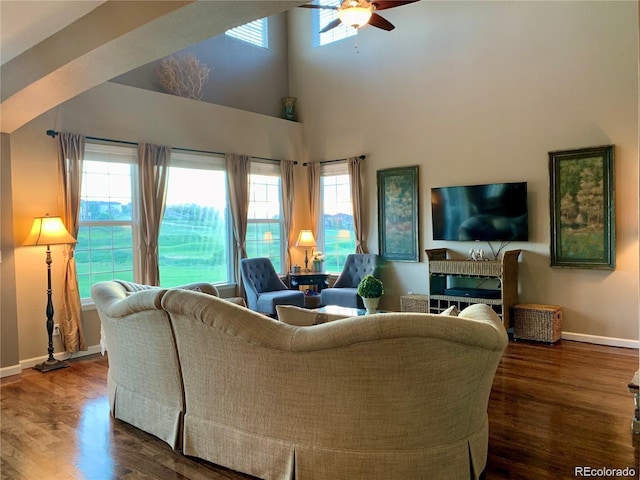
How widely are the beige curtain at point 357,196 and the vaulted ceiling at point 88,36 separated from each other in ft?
13.8

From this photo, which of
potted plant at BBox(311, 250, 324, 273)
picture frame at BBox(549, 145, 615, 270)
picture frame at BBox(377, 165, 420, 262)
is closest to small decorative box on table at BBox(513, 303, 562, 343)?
picture frame at BBox(549, 145, 615, 270)

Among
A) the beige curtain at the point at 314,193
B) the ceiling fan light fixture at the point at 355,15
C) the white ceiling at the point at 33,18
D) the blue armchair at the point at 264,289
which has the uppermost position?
the ceiling fan light fixture at the point at 355,15

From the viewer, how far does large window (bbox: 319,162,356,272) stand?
24.2 ft

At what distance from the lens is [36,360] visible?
4730 millimetres

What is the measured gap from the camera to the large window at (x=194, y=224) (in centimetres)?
607

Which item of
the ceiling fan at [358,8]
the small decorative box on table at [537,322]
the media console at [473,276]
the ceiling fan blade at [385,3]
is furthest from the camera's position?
the media console at [473,276]

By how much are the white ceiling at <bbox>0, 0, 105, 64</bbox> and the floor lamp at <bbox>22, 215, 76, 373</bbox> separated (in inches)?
65.9

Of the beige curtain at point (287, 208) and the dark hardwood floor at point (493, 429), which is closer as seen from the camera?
the dark hardwood floor at point (493, 429)

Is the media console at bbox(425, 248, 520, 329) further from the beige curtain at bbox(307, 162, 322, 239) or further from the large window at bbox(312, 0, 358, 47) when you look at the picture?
the large window at bbox(312, 0, 358, 47)

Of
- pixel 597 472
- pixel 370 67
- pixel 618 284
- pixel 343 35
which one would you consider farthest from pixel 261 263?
pixel 597 472

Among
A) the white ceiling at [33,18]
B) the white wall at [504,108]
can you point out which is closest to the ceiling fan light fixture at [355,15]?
the white ceiling at [33,18]

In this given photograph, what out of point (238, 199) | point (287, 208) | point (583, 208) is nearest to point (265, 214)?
point (287, 208)

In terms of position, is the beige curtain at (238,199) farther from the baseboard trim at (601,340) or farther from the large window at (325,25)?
the baseboard trim at (601,340)

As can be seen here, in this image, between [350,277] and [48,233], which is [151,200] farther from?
[350,277]
